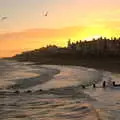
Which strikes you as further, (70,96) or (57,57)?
(57,57)

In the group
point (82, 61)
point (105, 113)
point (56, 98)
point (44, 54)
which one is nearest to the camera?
point (105, 113)

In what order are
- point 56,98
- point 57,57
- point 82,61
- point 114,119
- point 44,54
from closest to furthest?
point 114,119, point 56,98, point 82,61, point 57,57, point 44,54

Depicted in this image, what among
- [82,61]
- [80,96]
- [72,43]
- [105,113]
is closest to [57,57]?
[72,43]

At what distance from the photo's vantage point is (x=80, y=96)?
22625 millimetres

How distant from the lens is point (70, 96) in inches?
888

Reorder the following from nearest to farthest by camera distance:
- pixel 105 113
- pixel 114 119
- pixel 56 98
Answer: pixel 114 119, pixel 105 113, pixel 56 98

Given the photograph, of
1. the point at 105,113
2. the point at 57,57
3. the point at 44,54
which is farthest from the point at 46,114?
the point at 44,54

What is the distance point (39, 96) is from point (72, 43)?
258ft

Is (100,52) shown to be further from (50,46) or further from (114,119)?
(114,119)

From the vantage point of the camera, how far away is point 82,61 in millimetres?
81062

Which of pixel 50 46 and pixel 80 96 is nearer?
pixel 80 96

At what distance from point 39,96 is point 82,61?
58902mm

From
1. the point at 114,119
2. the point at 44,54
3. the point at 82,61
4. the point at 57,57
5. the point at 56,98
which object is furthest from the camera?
the point at 44,54

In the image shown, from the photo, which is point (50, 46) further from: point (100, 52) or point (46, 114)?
point (46, 114)
